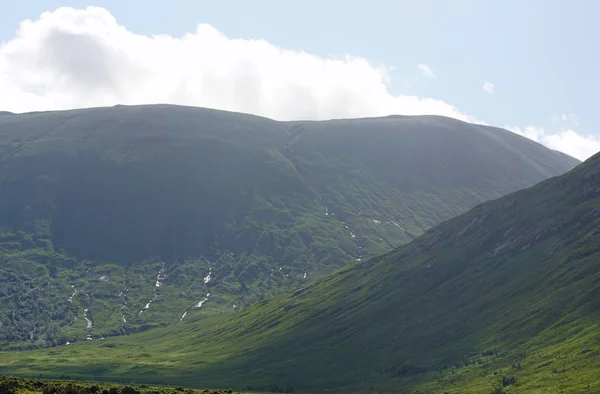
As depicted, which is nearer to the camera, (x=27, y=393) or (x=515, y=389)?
(x=27, y=393)

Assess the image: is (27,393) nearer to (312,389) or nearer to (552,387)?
(552,387)

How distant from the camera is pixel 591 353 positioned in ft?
461

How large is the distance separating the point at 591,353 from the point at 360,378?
77241 mm

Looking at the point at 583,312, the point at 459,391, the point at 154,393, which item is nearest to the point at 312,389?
the point at 459,391

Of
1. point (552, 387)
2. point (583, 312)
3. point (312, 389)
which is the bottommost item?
point (312, 389)

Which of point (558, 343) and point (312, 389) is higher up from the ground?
point (558, 343)

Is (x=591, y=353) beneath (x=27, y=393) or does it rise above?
beneath

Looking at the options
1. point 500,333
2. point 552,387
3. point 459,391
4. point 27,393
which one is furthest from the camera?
point 500,333

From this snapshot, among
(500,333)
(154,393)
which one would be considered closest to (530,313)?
(500,333)

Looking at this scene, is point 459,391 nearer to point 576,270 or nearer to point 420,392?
point 420,392

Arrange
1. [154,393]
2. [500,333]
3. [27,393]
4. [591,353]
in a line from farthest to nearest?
[500,333] → [591,353] → [154,393] → [27,393]

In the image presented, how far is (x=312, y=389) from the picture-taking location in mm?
194375

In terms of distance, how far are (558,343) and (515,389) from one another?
28080mm

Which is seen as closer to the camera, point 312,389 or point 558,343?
point 558,343
